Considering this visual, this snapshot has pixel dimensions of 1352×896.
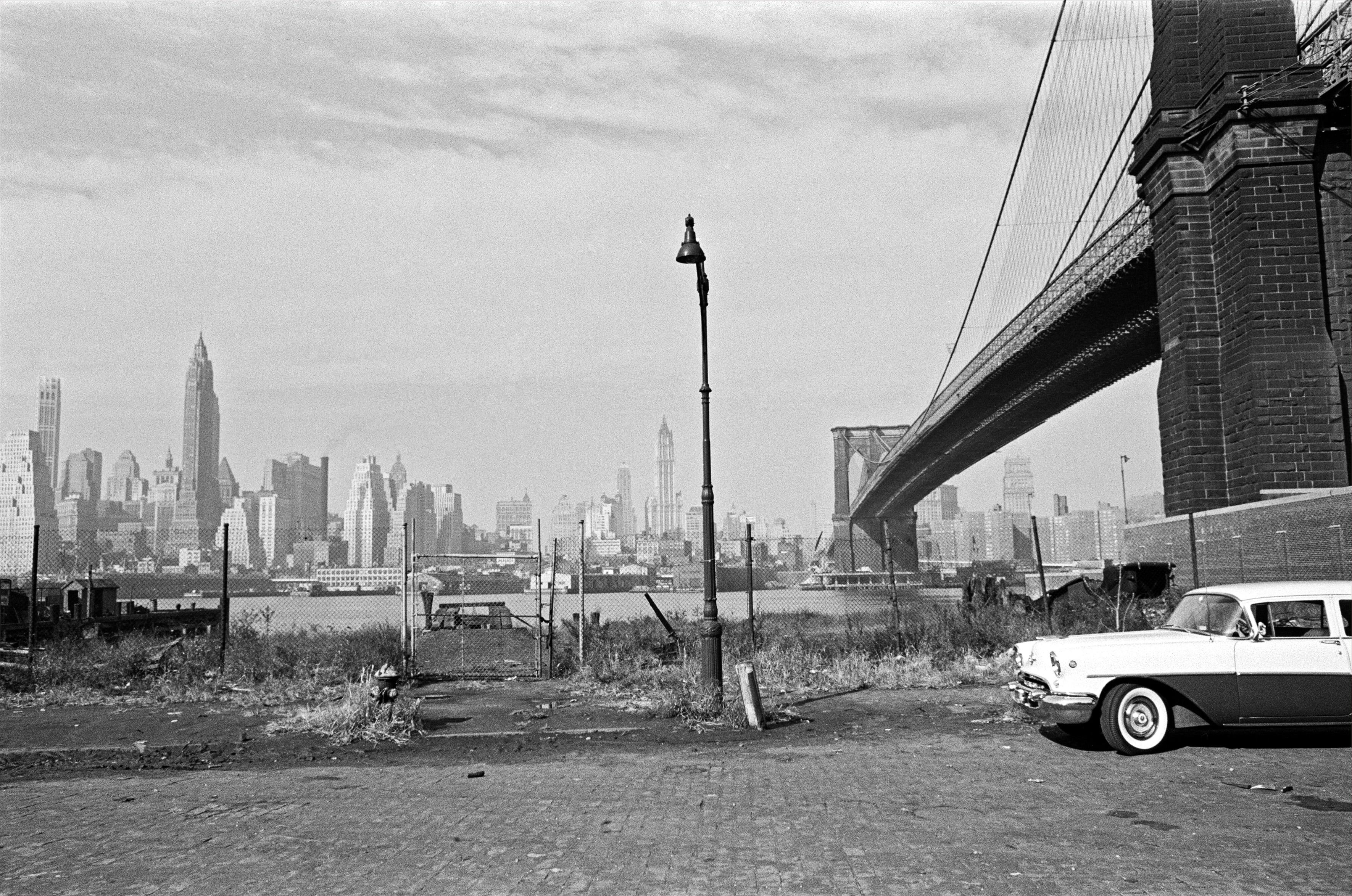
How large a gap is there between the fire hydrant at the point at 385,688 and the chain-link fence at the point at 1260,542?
11.2 meters

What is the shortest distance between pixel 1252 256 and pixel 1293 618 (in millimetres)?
13999

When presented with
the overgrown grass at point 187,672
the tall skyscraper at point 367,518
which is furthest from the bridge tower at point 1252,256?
the tall skyscraper at point 367,518

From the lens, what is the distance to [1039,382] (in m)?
37.1

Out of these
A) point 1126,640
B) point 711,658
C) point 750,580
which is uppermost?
point 750,580

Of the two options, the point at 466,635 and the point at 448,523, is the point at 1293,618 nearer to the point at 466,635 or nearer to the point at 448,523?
the point at 466,635

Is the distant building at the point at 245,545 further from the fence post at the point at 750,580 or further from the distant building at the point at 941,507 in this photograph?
the distant building at the point at 941,507

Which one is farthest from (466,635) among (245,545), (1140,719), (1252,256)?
(245,545)

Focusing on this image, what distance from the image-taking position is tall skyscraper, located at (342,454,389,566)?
5488 cm

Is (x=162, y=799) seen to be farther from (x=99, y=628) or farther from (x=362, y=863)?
(x=99, y=628)

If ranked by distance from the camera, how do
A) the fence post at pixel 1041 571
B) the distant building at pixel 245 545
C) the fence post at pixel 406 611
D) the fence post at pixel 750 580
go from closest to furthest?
the fence post at pixel 406 611 → the fence post at pixel 750 580 → the fence post at pixel 1041 571 → the distant building at pixel 245 545

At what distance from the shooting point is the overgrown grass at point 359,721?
10047 millimetres

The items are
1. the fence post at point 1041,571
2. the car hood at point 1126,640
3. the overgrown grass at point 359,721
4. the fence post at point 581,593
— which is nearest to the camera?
the car hood at point 1126,640

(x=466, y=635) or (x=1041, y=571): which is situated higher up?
(x=1041, y=571)

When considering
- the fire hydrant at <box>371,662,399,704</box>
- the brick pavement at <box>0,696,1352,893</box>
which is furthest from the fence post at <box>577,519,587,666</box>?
the brick pavement at <box>0,696,1352,893</box>
